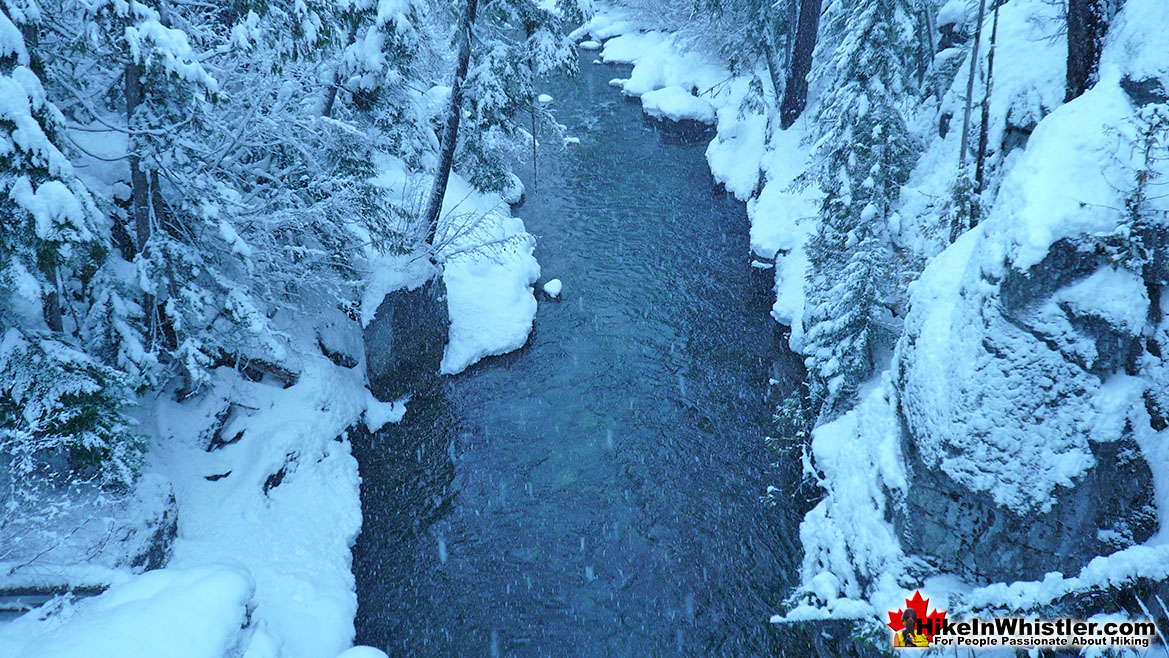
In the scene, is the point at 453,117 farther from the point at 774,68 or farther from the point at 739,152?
the point at 774,68

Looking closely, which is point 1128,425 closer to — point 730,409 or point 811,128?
point 730,409

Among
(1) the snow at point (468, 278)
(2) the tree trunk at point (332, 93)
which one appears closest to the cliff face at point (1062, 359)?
(1) the snow at point (468, 278)

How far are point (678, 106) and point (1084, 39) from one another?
2072 centimetres

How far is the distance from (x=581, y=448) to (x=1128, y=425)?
895 cm

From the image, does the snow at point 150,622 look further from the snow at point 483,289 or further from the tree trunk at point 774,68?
the tree trunk at point 774,68

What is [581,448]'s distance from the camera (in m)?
13.6

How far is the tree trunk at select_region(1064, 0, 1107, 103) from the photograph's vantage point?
1027 cm

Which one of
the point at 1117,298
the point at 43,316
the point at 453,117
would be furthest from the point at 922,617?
the point at 43,316

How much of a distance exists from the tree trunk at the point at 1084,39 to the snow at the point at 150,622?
577 inches

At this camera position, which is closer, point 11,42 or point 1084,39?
point 11,42

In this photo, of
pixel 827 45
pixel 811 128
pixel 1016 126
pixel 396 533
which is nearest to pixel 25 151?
pixel 396 533

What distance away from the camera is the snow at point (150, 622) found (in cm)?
685

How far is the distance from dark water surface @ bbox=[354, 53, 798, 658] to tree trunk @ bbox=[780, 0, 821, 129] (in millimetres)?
6769

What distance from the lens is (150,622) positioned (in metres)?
7.16
